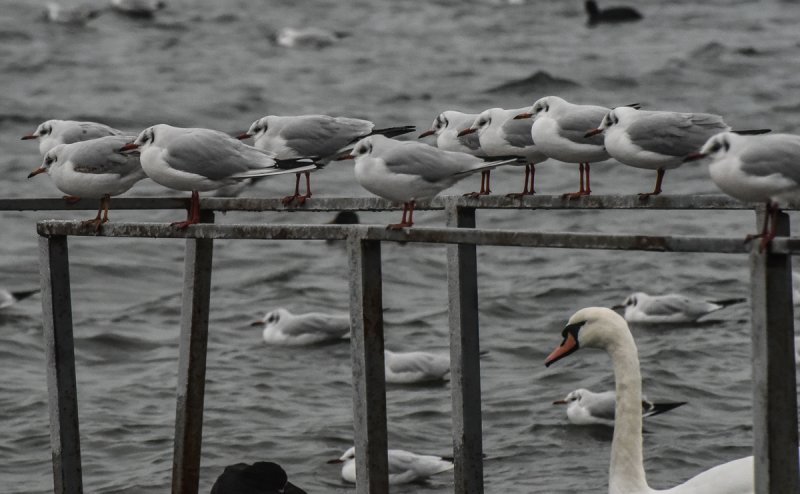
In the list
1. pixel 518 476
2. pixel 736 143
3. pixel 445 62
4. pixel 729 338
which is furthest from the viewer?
pixel 445 62

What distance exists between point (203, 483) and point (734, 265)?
439 inches

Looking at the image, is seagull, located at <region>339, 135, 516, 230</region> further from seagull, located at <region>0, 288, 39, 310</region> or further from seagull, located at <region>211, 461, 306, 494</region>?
seagull, located at <region>0, 288, 39, 310</region>

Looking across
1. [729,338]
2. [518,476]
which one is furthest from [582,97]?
[518,476]

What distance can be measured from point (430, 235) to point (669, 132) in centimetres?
197

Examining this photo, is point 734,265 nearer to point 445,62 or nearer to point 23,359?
point 23,359

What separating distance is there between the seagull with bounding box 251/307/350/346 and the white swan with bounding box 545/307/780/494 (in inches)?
392

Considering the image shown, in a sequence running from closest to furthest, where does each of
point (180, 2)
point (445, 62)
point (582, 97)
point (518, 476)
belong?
point (518, 476)
point (582, 97)
point (445, 62)
point (180, 2)

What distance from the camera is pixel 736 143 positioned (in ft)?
21.4

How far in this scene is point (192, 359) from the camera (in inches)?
409

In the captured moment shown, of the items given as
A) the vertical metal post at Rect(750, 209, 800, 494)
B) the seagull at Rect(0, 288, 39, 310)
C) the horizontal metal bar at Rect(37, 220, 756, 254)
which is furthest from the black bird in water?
the vertical metal post at Rect(750, 209, 800, 494)

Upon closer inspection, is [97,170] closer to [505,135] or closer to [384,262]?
[505,135]

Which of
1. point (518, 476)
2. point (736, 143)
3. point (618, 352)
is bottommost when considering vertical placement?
point (518, 476)

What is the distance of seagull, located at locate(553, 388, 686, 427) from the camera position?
13.8 meters

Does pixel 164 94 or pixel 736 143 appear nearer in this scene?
pixel 736 143
